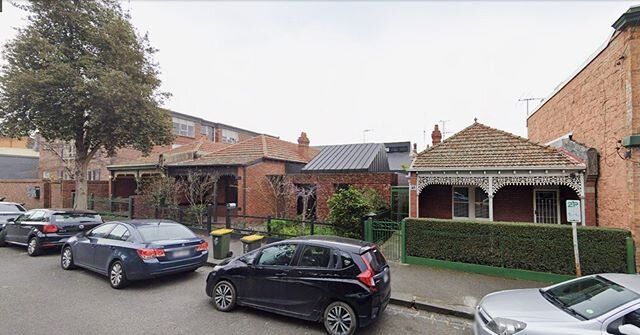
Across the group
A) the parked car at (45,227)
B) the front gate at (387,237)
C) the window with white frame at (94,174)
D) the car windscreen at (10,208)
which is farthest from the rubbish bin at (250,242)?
the window with white frame at (94,174)

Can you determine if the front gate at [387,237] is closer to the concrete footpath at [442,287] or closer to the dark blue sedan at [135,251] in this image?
the concrete footpath at [442,287]

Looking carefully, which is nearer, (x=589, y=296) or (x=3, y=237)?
(x=589, y=296)

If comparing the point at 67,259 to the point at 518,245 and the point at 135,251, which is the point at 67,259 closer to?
the point at 135,251

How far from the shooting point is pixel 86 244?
Answer: 298 inches

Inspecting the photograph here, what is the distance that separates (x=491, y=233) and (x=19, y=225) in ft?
49.9

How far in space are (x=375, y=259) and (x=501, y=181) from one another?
24.4ft

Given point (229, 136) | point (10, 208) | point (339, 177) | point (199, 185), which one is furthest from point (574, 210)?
point (229, 136)

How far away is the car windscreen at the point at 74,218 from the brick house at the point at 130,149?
43.6 feet

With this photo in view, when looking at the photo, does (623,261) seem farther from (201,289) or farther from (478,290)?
(201,289)

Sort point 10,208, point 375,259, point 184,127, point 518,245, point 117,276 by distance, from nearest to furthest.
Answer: point 375,259 → point 117,276 → point 518,245 → point 10,208 → point 184,127

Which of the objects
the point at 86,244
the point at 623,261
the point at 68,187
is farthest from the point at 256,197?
the point at 68,187

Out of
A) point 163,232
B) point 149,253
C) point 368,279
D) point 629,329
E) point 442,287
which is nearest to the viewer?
point 629,329

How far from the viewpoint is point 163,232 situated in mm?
7332

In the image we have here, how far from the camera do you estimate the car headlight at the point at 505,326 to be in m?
3.58
